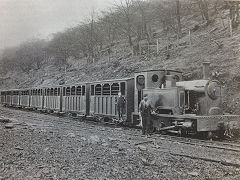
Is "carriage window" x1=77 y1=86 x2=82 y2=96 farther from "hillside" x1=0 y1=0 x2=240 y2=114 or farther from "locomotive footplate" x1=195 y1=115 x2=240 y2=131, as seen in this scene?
"locomotive footplate" x1=195 y1=115 x2=240 y2=131

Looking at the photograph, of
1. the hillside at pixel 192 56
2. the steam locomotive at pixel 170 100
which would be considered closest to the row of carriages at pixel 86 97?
the steam locomotive at pixel 170 100

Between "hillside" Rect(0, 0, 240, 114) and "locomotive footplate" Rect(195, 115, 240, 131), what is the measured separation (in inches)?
102

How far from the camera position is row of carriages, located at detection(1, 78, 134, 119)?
13125mm

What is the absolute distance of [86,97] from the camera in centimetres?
1650

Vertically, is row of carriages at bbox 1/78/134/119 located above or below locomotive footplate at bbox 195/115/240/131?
above

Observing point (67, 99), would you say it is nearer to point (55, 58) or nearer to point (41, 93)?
point (41, 93)

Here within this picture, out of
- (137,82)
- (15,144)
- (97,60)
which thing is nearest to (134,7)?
(97,60)

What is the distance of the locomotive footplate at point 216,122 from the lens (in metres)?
9.13

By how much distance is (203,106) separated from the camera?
9.73 metres

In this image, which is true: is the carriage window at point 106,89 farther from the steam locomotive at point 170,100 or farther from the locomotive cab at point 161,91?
the locomotive cab at point 161,91

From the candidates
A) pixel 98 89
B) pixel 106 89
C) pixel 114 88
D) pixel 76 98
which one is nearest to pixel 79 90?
pixel 76 98

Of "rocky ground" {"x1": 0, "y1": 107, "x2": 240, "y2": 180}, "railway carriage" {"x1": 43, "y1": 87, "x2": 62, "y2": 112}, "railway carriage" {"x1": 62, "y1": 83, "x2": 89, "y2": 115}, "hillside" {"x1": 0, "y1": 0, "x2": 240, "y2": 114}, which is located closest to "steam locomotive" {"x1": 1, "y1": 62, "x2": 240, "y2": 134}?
"railway carriage" {"x1": 62, "y1": 83, "x2": 89, "y2": 115}

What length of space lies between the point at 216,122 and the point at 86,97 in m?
9.07

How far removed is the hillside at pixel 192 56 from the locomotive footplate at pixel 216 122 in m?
2.60
